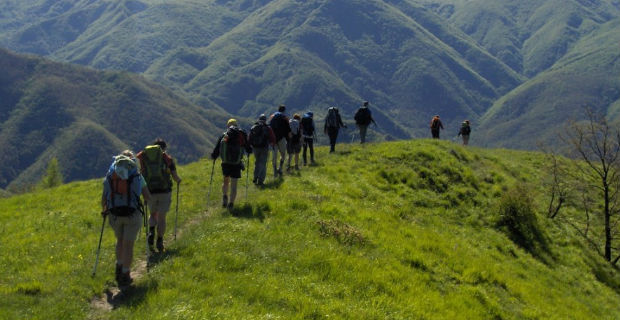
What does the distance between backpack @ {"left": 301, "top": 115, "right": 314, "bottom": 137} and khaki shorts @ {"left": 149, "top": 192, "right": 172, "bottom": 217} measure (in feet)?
41.0

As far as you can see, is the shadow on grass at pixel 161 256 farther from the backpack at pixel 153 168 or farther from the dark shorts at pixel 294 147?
the dark shorts at pixel 294 147

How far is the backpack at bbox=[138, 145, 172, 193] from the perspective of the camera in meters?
14.2

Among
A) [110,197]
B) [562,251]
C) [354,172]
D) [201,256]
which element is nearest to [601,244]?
[562,251]

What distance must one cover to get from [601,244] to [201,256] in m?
26.2

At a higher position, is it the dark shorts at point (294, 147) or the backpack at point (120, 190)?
the dark shorts at point (294, 147)

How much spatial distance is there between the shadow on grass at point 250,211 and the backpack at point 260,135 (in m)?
3.38

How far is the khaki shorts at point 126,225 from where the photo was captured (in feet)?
39.4

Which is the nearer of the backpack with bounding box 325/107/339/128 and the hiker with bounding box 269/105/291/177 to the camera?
the hiker with bounding box 269/105/291/177

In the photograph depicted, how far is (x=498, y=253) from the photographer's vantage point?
64.5 feet

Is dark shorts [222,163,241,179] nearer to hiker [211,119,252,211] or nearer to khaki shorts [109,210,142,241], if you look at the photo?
hiker [211,119,252,211]

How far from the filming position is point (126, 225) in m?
12.1

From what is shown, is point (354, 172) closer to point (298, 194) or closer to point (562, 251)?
point (298, 194)

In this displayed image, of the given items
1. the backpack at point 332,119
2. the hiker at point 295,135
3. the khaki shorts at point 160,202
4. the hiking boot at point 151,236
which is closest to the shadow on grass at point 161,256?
the hiking boot at point 151,236

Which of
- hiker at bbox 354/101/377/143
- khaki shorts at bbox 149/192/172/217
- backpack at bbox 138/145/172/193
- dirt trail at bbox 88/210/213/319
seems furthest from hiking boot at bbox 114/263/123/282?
hiker at bbox 354/101/377/143
